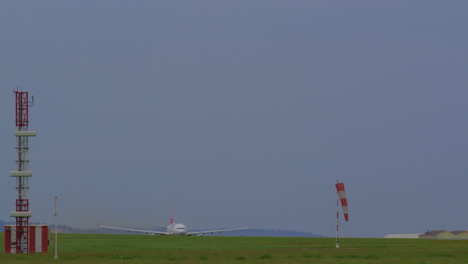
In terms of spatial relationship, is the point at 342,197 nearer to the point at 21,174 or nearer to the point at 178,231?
the point at 21,174

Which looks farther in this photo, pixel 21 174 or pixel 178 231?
→ pixel 178 231

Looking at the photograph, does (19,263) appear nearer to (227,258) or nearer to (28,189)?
(227,258)

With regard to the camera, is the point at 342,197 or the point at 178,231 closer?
the point at 342,197

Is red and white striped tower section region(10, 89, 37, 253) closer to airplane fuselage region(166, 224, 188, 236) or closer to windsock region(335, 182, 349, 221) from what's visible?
windsock region(335, 182, 349, 221)

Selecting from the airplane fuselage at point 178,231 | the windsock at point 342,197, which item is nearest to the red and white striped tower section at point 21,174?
the windsock at point 342,197

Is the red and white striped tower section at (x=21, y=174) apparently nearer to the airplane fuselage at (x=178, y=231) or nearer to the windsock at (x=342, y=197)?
the windsock at (x=342, y=197)

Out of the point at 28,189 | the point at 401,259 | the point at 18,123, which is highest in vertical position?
the point at 18,123

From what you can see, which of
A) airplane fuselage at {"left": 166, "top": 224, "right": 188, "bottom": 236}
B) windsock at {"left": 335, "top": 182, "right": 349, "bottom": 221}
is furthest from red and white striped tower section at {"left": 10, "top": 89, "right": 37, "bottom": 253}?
airplane fuselage at {"left": 166, "top": 224, "right": 188, "bottom": 236}

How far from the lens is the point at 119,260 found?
43406mm

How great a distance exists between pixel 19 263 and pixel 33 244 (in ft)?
47.5

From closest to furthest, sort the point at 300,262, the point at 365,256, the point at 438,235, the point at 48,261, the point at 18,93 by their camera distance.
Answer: the point at 300,262
the point at 48,261
the point at 365,256
the point at 18,93
the point at 438,235

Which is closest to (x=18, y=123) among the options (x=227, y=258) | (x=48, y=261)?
(x=48, y=261)

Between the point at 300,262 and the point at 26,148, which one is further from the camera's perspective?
the point at 26,148

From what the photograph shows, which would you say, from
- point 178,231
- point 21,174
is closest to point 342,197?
point 21,174
